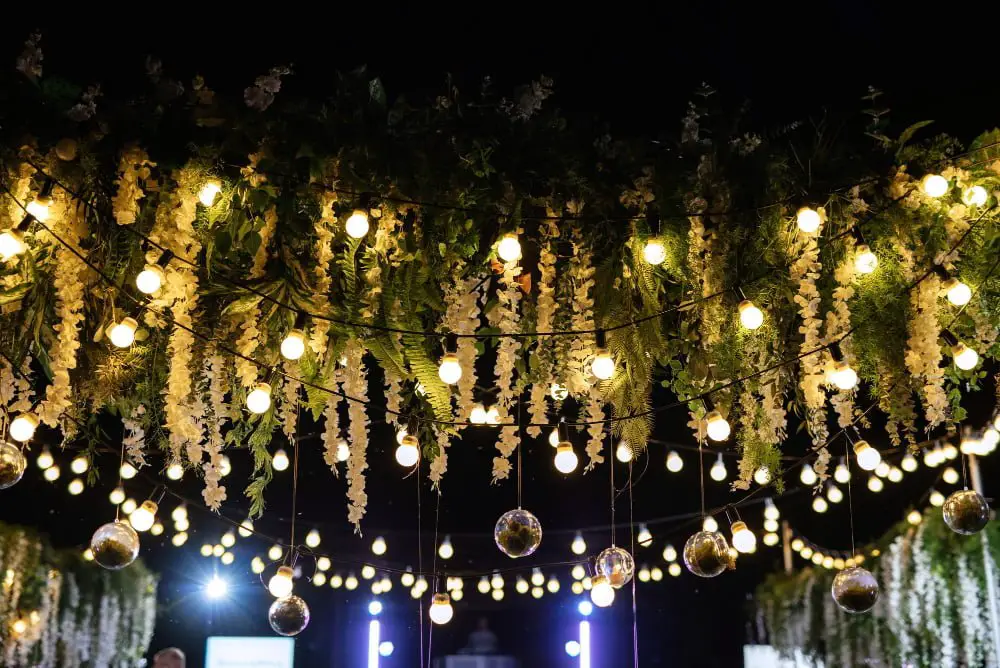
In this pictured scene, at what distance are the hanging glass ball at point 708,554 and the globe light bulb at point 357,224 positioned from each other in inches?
71.4

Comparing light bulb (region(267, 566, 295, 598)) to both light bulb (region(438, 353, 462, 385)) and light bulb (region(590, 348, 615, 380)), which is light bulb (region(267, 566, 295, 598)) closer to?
light bulb (region(438, 353, 462, 385))

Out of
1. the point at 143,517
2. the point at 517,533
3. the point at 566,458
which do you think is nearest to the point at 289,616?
the point at 143,517

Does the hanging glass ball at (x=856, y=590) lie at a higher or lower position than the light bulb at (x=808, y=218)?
lower

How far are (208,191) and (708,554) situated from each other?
7.48ft

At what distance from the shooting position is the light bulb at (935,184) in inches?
122

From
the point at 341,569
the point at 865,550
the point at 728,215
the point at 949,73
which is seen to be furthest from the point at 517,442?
the point at 341,569

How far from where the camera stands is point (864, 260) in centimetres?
325

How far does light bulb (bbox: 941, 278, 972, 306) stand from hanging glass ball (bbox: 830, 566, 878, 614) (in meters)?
1.14

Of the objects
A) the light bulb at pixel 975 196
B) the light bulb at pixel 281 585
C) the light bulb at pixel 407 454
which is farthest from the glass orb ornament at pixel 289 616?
the light bulb at pixel 975 196

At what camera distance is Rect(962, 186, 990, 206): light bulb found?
126 inches

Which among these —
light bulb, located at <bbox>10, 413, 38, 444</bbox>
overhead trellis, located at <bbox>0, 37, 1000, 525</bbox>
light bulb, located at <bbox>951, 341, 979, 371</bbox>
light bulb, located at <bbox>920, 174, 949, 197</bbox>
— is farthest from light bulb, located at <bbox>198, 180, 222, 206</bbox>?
light bulb, located at <bbox>951, 341, 979, 371</bbox>

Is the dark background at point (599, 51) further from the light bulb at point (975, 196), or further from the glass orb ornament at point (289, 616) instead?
the glass orb ornament at point (289, 616)

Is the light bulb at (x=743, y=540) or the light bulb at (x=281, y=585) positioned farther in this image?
the light bulb at (x=281, y=585)

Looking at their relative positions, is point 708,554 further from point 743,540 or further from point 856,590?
point 856,590
